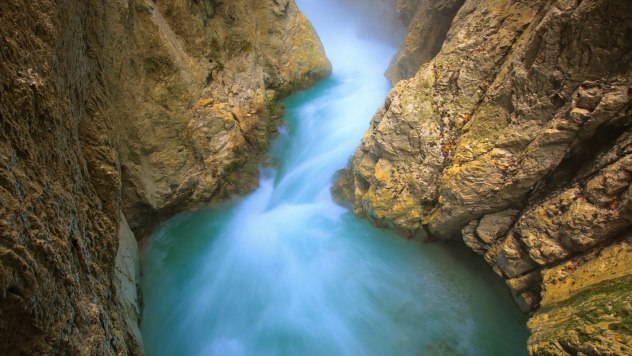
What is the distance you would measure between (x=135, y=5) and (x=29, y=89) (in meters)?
4.42

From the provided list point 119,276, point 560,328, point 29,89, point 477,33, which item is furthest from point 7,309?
point 477,33

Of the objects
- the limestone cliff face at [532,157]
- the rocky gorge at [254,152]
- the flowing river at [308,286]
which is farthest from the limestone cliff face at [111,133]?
the limestone cliff face at [532,157]

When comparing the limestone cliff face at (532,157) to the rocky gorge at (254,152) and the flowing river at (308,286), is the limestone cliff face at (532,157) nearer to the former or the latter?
the rocky gorge at (254,152)

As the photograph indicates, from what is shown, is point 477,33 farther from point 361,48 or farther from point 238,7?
point 361,48

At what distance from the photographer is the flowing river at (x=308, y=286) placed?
206 inches

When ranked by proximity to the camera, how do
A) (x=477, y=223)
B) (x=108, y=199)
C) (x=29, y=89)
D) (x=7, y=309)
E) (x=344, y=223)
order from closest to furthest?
(x=7, y=309) < (x=29, y=89) < (x=108, y=199) < (x=477, y=223) < (x=344, y=223)

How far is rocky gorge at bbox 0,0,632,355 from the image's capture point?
250 cm

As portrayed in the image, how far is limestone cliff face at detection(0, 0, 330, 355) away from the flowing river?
717 mm

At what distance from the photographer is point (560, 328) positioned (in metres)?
3.55

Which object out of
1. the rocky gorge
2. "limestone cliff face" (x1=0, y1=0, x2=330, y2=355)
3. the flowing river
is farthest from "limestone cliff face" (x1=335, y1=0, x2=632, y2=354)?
"limestone cliff face" (x1=0, y1=0, x2=330, y2=355)

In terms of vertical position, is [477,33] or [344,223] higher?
[477,33]

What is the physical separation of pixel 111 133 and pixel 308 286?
4.00 metres

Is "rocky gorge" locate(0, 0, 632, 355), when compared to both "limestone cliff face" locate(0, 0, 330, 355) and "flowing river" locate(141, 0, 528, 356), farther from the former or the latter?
"flowing river" locate(141, 0, 528, 356)

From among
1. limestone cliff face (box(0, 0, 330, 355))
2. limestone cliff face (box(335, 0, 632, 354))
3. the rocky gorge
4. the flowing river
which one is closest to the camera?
limestone cliff face (box(0, 0, 330, 355))
